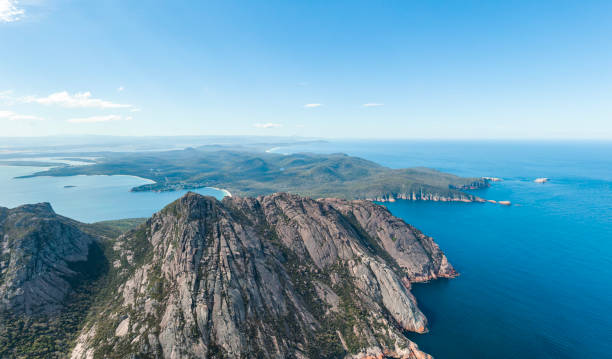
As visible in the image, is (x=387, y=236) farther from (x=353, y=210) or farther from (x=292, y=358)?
(x=292, y=358)

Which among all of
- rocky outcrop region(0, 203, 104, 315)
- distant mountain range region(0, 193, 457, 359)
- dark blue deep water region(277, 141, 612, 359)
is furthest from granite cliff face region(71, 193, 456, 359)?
rocky outcrop region(0, 203, 104, 315)

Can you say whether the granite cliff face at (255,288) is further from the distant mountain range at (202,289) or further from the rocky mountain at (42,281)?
the rocky mountain at (42,281)

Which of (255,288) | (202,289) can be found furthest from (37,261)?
(255,288)

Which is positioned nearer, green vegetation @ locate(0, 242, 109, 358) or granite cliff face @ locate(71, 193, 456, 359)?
green vegetation @ locate(0, 242, 109, 358)

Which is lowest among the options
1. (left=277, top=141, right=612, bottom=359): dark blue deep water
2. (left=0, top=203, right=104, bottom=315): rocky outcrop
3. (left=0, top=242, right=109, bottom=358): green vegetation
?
(left=277, top=141, right=612, bottom=359): dark blue deep water

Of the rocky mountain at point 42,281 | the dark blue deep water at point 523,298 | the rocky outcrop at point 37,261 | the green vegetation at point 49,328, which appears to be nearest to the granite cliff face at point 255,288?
the green vegetation at point 49,328

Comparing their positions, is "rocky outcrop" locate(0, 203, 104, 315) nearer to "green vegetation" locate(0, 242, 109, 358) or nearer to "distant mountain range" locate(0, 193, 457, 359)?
"distant mountain range" locate(0, 193, 457, 359)

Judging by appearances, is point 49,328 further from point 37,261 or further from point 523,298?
point 523,298
